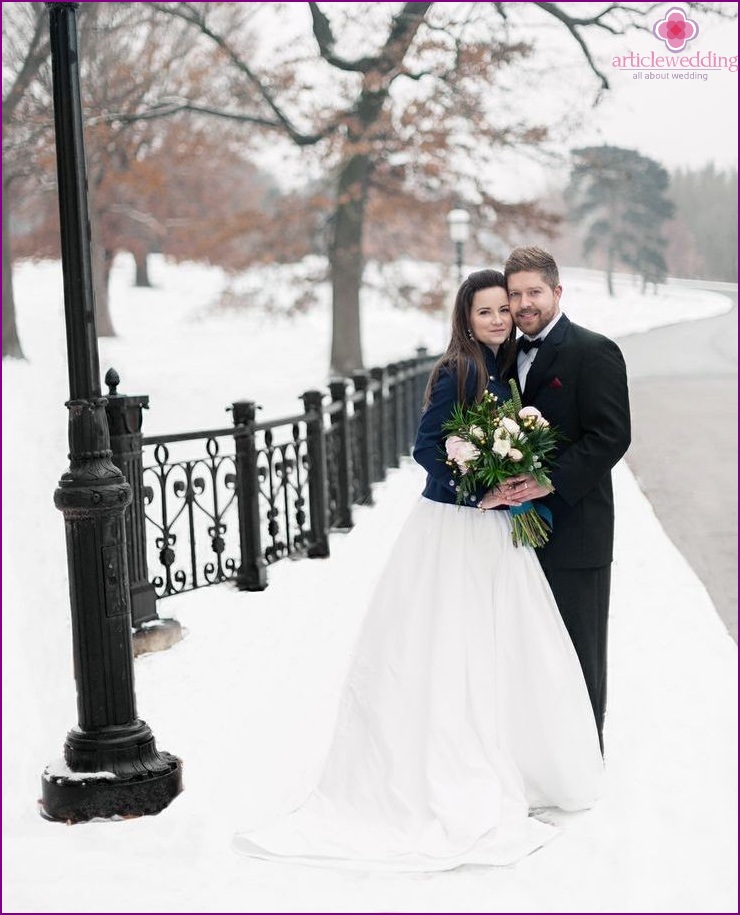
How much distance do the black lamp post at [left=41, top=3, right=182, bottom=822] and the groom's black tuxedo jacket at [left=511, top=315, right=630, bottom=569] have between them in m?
1.75

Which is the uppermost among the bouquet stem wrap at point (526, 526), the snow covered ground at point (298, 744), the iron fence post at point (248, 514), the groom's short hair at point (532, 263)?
the groom's short hair at point (532, 263)

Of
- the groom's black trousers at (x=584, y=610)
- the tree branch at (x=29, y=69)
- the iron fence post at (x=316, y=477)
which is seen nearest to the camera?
the groom's black trousers at (x=584, y=610)

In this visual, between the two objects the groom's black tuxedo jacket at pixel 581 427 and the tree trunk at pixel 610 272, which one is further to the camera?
the tree trunk at pixel 610 272

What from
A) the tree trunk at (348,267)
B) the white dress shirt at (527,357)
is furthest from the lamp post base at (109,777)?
the tree trunk at (348,267)

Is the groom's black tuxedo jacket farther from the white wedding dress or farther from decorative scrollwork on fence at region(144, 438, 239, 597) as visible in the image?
decorative scrollwork on fence at region(144, 438, 239, 597)

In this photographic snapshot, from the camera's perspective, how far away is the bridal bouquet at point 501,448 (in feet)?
14.9

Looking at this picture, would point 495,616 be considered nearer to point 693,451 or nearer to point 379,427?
point 379,427

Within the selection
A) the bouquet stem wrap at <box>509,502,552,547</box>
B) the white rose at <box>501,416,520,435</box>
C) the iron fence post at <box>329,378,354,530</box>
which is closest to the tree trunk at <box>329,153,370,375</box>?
the iron fence post at <box>329,378,354,530</box>

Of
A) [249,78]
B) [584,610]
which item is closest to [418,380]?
[249,78]

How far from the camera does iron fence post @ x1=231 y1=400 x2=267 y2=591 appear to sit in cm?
873

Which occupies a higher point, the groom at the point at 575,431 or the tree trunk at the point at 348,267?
the tree trunk at the point at 348,267

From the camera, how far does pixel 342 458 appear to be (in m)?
11.5

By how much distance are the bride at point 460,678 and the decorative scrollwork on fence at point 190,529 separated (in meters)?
2.96

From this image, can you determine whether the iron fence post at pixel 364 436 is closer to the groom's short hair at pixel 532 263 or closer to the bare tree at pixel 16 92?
the groom's short hair at pixel 532 263
